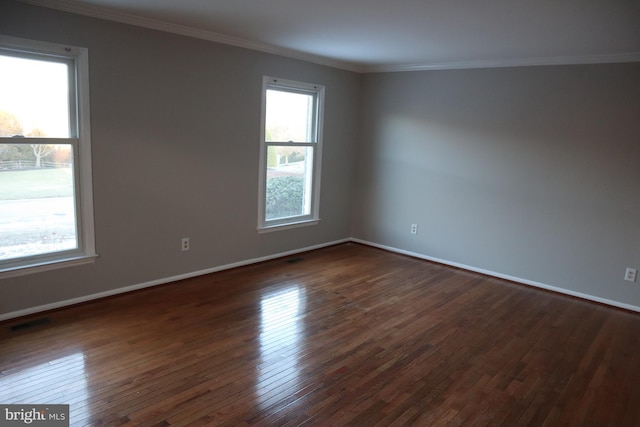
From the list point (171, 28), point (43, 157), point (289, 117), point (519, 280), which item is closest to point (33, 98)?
point (43, 157)

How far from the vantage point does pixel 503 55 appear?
4.23m

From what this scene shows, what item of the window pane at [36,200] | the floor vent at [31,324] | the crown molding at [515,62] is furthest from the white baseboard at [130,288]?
the crown molding at [515,62]

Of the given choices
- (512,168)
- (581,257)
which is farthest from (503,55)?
(581,257)

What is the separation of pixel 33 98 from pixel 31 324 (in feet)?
5.25

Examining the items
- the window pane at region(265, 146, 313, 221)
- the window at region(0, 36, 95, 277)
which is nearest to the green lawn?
the window at region(0, 36, 95, 277)

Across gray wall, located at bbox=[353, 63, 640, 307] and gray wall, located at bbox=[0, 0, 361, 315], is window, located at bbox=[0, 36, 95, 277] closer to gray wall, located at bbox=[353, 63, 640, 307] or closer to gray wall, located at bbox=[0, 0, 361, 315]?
gray wall, located at bbox=[0, 0, 361, 315]

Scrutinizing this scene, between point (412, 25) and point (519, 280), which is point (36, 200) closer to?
point (412, 25)

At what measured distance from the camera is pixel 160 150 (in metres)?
3.79

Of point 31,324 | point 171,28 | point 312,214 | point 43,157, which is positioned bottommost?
point 31,324

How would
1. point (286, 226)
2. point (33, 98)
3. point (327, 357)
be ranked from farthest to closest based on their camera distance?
1. point (286, 226)
2. point (33, 98)
3. point (327, 357)

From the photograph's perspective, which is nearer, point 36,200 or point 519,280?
point 36,200

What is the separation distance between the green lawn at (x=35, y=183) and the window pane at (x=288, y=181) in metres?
2.00

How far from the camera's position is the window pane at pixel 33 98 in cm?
302

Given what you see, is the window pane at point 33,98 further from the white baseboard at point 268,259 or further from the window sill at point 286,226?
the window sill at point 286,226
